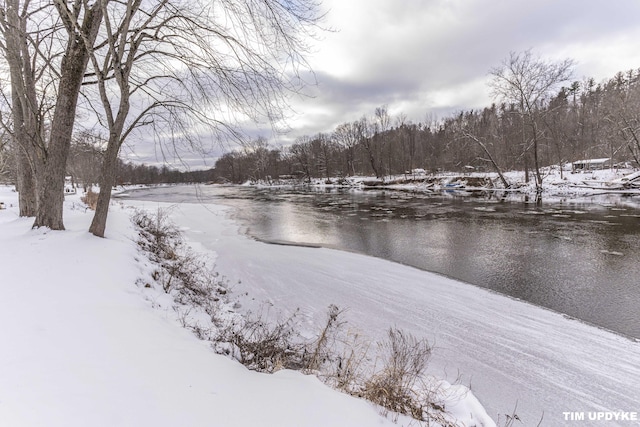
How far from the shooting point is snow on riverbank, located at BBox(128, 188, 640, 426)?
11.0ft

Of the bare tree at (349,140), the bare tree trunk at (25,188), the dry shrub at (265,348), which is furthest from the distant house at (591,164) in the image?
the bare tree trunk at (25,188)

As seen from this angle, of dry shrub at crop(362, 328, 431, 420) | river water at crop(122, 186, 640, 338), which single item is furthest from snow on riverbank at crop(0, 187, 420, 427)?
river water at crop(122, 186, 640, 338)

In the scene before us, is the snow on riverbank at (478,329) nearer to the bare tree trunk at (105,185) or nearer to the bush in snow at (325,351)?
the bush in snow at (325,351)

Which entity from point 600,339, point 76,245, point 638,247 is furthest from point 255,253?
point 638,247

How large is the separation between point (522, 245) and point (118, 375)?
36.9 ft

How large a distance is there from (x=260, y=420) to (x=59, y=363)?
60.5 inches

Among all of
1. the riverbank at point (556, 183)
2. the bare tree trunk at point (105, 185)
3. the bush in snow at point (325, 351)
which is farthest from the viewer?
the riverbank at point (556, 183)

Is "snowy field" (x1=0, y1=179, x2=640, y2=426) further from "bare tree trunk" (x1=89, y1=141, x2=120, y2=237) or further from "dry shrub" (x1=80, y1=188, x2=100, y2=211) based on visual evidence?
"dry shrub" (x1=80, y1=188, x2=100, y2=211)

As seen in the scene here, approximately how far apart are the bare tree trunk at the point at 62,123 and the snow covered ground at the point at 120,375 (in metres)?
2.27

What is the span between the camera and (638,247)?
881cm

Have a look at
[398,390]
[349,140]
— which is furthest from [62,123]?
[349,140]

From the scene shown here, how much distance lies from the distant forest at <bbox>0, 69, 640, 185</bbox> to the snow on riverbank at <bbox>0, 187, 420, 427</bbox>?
16.8 ft

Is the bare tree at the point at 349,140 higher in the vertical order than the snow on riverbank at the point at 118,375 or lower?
higher

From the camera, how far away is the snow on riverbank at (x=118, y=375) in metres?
1.76
